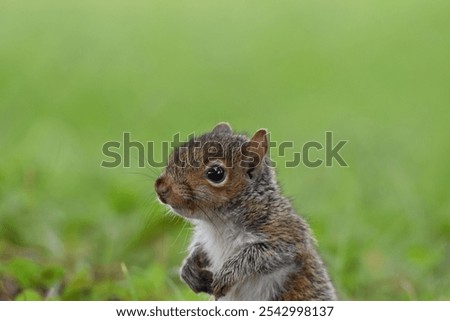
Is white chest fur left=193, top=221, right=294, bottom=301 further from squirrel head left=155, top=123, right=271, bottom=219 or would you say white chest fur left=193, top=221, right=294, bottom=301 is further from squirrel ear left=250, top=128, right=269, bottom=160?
squirrel ear left=250, top=128, right=269, bottom=160

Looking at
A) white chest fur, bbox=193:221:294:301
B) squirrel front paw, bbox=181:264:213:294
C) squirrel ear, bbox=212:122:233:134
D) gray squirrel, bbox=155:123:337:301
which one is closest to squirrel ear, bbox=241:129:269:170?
gray squirrel, bbox=155:123:337:301

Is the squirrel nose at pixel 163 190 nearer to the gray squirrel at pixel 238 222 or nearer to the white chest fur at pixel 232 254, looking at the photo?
the gray squirrel at pixel 238 222

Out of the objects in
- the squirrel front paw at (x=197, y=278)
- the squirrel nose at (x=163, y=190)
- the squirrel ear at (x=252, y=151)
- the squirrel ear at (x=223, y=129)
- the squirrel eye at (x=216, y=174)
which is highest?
the squirrel ear at (x=223, y=129)

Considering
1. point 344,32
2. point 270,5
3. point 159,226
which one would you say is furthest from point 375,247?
point 270,5

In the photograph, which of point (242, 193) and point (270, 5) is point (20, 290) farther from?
point (270, 5)

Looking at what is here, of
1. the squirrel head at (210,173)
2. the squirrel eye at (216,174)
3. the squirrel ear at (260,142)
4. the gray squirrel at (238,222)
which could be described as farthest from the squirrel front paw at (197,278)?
the squirrel ear at (260,142)

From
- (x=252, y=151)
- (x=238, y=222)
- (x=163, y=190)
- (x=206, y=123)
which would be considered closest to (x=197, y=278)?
(x=238, y=222)
